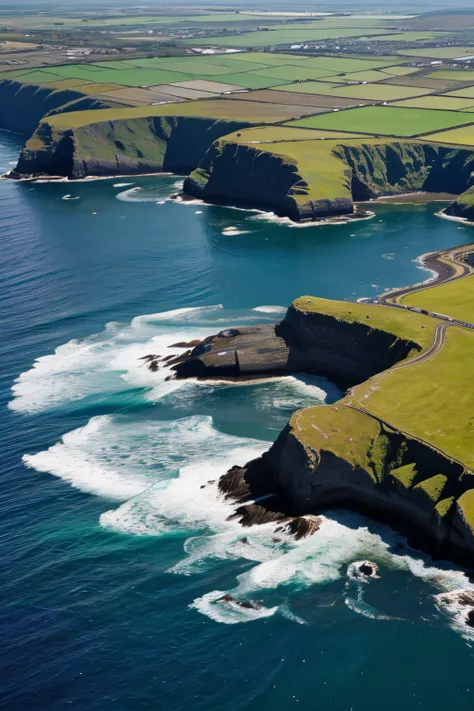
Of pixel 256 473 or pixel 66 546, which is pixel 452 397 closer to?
pixel 256 473

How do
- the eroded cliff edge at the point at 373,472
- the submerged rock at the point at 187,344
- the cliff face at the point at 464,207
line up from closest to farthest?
the eroded cliff edge at the point at 373,472 → the submerged rock at the point at 187,344 → the cliff face at the point at 464,207

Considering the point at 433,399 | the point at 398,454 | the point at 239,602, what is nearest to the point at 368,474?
the point at 398,454

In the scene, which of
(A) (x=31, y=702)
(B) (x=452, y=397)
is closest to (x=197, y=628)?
Answer: (A) (x=31, y=702)

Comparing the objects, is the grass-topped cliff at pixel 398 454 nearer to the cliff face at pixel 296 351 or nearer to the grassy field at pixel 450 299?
the cliff face at pixel 296 351

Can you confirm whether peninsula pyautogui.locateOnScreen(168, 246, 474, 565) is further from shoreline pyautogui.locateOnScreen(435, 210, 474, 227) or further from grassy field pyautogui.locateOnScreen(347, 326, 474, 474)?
shoreline pyautogui.locateOnScreen(435, 210, 474, 227)

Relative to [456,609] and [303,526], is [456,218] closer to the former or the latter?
[303,526]

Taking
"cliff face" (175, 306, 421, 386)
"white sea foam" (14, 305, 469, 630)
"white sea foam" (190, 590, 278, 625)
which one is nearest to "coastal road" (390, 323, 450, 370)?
"cliff face" (175, 306, 421, 386)

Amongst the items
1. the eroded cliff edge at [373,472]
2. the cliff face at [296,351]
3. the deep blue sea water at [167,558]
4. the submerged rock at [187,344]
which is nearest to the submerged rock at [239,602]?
the deep blue sea water at [167,558]
